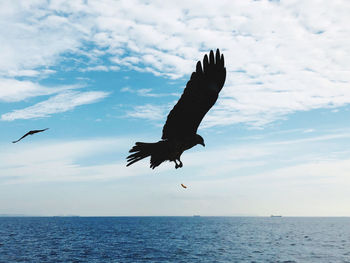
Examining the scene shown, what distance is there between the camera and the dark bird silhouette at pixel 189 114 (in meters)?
6.10

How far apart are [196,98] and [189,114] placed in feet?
1.07

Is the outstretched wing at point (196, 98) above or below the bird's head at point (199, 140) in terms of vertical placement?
above

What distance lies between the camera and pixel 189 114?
641cm

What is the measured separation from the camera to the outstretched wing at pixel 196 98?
614cm

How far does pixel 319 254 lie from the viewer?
212 ft

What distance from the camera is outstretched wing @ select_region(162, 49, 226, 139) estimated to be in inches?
242

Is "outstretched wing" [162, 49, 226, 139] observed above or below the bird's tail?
above

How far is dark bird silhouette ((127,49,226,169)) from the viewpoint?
20.0ft

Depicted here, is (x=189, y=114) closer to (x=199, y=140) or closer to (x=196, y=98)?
(x=196, y=98)

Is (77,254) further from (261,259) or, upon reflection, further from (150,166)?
(150,166)

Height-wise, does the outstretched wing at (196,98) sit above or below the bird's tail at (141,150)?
above

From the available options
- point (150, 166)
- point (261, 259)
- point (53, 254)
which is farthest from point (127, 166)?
point (53, 254)

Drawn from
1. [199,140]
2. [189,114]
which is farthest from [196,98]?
[199,140]

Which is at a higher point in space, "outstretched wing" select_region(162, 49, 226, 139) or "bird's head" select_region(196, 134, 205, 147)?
"outstretched wing" select_region(162, 49, 226, 139)
